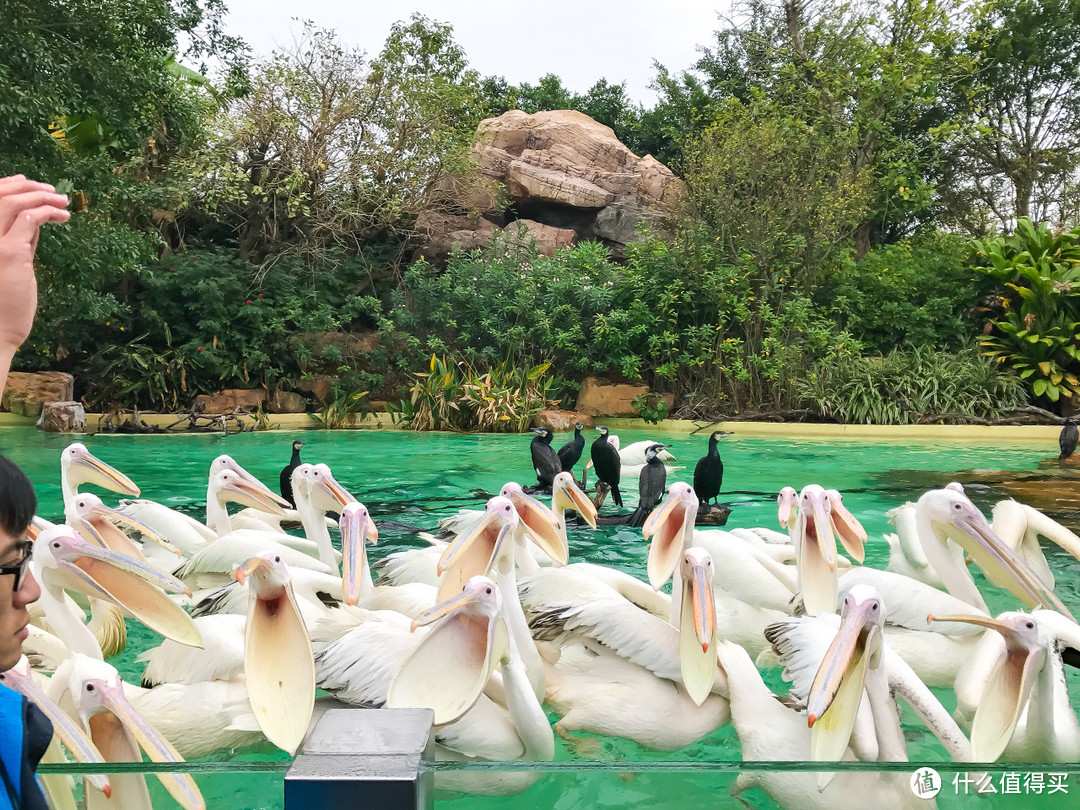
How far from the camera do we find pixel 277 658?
1.90 meters

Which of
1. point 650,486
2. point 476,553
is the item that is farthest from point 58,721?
point 650,486

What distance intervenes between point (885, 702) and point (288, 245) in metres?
11.6

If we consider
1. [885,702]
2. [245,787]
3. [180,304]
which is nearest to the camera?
[245,787]

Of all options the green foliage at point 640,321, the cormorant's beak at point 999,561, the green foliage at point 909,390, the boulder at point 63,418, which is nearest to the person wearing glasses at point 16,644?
the cormorant's beak at point 999,561

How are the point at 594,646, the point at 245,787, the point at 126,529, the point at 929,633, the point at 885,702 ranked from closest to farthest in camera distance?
the point at 245,787, the point at 885,702, the point at 594,646, the point at 929,633, the point at 126,529

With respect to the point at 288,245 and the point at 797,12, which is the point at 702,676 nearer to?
the point at 288,245

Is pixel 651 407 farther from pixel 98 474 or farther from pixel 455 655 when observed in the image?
pixel 455 655

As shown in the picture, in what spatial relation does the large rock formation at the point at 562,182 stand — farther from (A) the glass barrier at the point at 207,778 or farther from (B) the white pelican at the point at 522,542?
(A) the glass barrier at the point at 207,778

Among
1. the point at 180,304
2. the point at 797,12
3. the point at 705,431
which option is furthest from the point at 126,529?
the point at 797,12

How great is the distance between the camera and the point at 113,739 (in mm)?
1485

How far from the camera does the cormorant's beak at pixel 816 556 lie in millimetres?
2809

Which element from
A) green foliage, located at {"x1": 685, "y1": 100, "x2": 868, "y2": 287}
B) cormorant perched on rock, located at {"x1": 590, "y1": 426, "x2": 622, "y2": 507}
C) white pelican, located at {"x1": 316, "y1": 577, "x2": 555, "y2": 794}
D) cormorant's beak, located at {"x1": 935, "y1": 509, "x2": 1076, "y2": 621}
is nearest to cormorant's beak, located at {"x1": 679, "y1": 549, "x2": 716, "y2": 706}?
white pelican, located at {"x1": 316, "y1": 577, "x2": 555, "y2": 794}

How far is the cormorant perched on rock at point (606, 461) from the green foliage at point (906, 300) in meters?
7.24

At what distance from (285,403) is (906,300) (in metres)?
8.62
